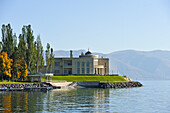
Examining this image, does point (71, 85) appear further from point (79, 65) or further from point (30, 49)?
point (79, 65)

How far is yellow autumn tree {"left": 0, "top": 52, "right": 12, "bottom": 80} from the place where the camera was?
118 meters

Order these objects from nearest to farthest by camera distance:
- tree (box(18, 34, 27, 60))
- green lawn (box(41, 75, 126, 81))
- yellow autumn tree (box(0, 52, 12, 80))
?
yellow autumn tree (box(0, 52, 12, 80)), tree (box(18, 34, 27, 60)), green lawn (box(41, 75, 126, 81))

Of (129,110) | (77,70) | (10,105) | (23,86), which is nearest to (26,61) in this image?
(23,86)

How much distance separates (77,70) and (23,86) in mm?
52652

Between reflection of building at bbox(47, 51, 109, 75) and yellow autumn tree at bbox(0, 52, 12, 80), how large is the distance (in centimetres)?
4521

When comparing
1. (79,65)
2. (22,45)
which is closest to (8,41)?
(22,45)

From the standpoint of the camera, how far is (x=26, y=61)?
130 meters

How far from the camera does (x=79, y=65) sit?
16175 centimetres

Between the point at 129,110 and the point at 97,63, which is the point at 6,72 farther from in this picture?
the point at 129,110

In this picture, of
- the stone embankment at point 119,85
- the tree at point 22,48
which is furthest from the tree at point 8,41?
the stone embankment at point 119,85

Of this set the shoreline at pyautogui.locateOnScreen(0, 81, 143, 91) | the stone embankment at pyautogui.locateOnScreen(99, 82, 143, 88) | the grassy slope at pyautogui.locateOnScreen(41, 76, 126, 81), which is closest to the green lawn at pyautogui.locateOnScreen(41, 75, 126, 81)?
the grassy slope at pyautogui.locateOnScreen(41, 76, 126, 81)

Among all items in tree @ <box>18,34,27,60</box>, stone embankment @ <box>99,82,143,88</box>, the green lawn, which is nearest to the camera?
tree @ <box>18,34,27,60</box>

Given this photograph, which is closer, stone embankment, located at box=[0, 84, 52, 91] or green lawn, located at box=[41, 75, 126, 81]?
stone embankment, located at box=[0, 84, 52, 91]

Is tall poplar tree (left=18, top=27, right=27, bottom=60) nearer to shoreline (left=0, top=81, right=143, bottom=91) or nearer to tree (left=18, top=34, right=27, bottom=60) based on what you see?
tree (left=18, top=34, right=27, bottom=60)
